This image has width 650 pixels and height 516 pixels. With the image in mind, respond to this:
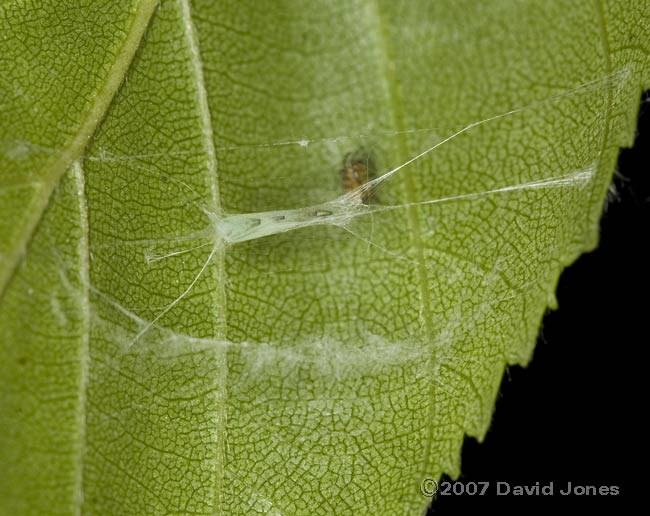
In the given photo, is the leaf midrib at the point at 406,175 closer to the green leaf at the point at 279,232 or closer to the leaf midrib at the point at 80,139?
the green leaf at the point at 279,232

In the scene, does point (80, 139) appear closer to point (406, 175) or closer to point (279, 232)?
point (279, 232)

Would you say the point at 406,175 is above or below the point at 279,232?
above

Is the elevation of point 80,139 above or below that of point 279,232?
above

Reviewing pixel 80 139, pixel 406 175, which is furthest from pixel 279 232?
pixel 80 139

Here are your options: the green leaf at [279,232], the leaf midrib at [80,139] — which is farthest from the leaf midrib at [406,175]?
the leaf midrib at [80,139]

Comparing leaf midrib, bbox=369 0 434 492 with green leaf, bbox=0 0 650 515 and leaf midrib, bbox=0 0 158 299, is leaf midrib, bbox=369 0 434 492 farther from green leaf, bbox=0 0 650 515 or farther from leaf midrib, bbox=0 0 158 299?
leaf midrib, bbox=0 0 158 299

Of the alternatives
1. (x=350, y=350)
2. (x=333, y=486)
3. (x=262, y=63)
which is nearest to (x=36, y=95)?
(x=262, y=63)

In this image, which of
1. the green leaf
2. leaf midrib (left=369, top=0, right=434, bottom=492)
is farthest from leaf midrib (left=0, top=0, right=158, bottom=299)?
leaf midrib (left=369, top=0, right=434, bottom=492)

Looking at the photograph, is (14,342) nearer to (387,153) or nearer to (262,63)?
(262,63)
